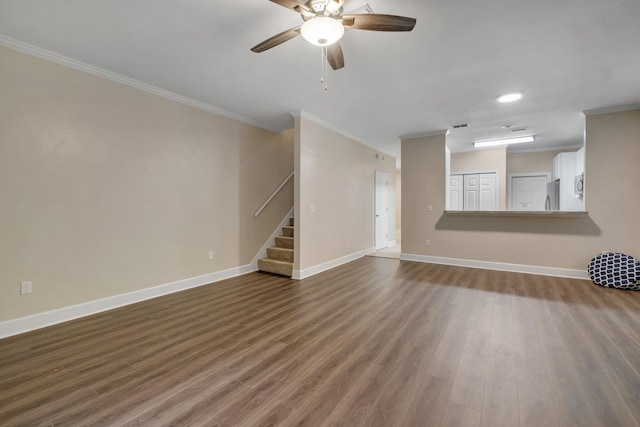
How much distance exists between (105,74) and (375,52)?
3.02m

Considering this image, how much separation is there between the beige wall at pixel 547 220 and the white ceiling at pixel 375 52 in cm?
65

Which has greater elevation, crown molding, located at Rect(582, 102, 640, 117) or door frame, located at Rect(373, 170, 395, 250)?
crown molding, located at Rect(582, 102, 640, 117)

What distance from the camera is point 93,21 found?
2.23 m

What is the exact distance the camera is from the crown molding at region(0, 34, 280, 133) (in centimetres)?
253

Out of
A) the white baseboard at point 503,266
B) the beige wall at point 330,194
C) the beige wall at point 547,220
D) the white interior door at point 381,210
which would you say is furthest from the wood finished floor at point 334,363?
the white interior door at point 381,210

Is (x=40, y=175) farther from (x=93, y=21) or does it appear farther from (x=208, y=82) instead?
(x=208, y=82)

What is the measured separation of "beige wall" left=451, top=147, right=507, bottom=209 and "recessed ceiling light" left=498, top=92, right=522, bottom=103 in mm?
3446

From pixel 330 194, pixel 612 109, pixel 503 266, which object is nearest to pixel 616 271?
pixel 503 266

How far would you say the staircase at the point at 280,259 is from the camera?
4617 mm

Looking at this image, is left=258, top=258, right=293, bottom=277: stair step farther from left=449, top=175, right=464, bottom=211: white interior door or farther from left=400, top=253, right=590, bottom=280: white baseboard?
left=449, top=175, right=464, bottom=211: white interior door

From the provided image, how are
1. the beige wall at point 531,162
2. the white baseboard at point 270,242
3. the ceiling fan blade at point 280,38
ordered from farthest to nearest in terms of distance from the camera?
1. the beige wall at point 531,162
2. the white baseboard at point 270,242
3. the ceiling fan blade at point 280,38

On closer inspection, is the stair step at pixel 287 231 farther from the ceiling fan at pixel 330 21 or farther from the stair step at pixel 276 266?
the ceiling fan at pixel 330 21

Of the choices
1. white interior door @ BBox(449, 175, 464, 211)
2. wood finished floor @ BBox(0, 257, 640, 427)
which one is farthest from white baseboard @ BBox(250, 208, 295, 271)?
white interior door @ BBox(449, 175, 464, 211)

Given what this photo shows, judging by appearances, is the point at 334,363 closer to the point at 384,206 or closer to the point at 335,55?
the point at 335,55
